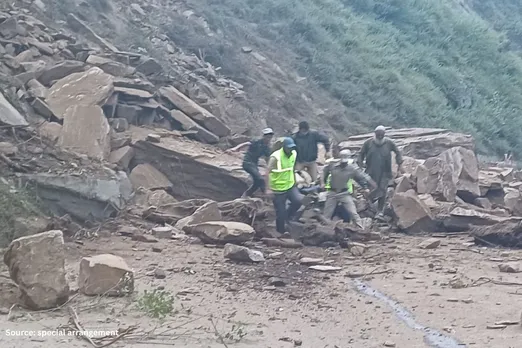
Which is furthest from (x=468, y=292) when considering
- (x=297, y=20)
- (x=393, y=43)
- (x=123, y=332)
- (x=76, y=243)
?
(x=393, y=43)

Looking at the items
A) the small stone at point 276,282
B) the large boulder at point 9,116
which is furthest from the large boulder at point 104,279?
the large boulder at point 9,116

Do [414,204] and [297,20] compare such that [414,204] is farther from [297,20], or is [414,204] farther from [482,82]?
[482,82]

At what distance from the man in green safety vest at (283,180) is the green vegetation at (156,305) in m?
4.07

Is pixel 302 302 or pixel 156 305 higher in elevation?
pixel 156 305

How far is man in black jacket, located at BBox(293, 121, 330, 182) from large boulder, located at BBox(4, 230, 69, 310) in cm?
621

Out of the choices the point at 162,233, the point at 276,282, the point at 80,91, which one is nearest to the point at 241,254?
the point at 276,282

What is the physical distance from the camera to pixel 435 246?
11.5 m

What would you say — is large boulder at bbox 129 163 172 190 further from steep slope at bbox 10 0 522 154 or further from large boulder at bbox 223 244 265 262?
large boulder at bbox 223 244 265 262

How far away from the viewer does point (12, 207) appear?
10258mm

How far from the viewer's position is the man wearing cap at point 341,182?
11.6 meters

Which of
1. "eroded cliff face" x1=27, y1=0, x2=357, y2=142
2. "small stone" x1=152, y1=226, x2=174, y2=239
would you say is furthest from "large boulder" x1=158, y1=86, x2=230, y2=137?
"small stone" x1=152, y1=226, x2=174, y2=239

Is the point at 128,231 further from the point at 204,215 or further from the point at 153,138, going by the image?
the point at 153,138

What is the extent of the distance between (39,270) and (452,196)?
870 cm

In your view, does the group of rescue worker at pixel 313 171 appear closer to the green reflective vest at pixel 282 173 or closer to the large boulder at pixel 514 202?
the green reflective vest at pixel 282 173
